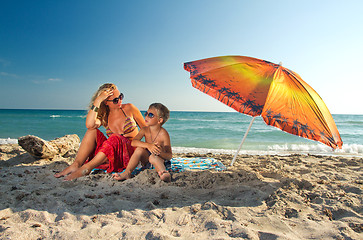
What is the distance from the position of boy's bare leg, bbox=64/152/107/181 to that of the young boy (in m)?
0.33

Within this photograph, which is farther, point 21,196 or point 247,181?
point 247,181

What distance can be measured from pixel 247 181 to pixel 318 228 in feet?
4.31

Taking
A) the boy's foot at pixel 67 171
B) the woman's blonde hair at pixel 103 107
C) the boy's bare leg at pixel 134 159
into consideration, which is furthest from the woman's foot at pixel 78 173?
the woman's blonde hair at pixel 103 107

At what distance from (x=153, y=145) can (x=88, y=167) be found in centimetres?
102

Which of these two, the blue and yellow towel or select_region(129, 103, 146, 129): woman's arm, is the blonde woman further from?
the blue and yellow towel

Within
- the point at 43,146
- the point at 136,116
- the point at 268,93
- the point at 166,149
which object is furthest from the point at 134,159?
the point at 43,146

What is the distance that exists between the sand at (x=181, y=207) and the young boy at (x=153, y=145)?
6.1 inches

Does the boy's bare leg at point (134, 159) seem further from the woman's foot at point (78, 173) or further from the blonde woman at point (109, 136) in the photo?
the woman's foot at point (78, 173)

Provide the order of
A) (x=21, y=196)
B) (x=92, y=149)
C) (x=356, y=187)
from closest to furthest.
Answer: (x=21, y=196), (x=356, y=187), (x=92, y=149)

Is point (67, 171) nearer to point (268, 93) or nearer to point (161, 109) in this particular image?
point (161, 109)

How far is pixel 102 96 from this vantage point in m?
3.29

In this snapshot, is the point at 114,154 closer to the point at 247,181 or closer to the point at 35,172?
the point at 35,172

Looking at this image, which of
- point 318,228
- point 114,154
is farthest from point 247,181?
point 114,154

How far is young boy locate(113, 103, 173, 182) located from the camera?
312 cm
